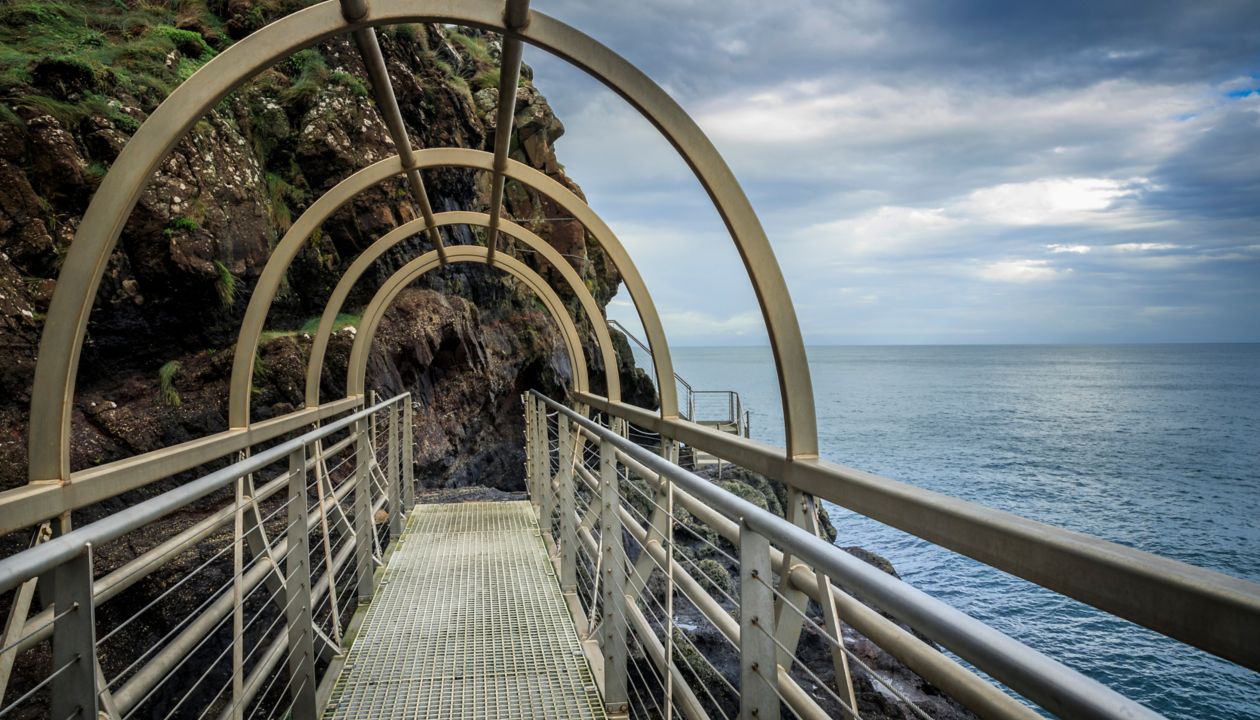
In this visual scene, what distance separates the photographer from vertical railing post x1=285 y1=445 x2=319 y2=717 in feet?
9.53

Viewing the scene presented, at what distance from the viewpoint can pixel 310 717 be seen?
9.77 feet

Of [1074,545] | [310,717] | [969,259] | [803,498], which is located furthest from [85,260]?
[969,259]

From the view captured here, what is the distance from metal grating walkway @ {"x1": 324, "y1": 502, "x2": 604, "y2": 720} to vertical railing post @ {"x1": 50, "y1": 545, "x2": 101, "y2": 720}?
6.83 ft

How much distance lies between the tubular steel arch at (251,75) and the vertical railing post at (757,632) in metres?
1.16

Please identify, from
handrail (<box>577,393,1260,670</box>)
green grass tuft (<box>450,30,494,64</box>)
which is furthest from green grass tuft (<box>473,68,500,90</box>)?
handrail (<box>577,393,1260,670</box>)

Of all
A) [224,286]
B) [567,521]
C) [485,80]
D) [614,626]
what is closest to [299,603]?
[614,626]

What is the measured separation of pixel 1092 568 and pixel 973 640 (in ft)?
2.06

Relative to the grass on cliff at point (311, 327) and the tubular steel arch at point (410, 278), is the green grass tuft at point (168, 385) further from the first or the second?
the tubular steel arch at point (410, 278)

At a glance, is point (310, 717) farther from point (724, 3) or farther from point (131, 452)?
point (724, 3)

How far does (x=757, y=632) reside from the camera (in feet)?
5.19

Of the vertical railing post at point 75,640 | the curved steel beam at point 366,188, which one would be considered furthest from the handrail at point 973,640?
the curved steel beam at point 366,188

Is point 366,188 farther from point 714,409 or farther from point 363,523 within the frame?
point 714,409

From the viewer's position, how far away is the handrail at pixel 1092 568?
3.23 ft

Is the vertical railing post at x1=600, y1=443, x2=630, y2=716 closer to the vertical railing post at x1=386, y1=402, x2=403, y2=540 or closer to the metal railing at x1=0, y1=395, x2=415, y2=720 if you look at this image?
the metal railing at x1=0, y1=395, x2=415, y2=720
